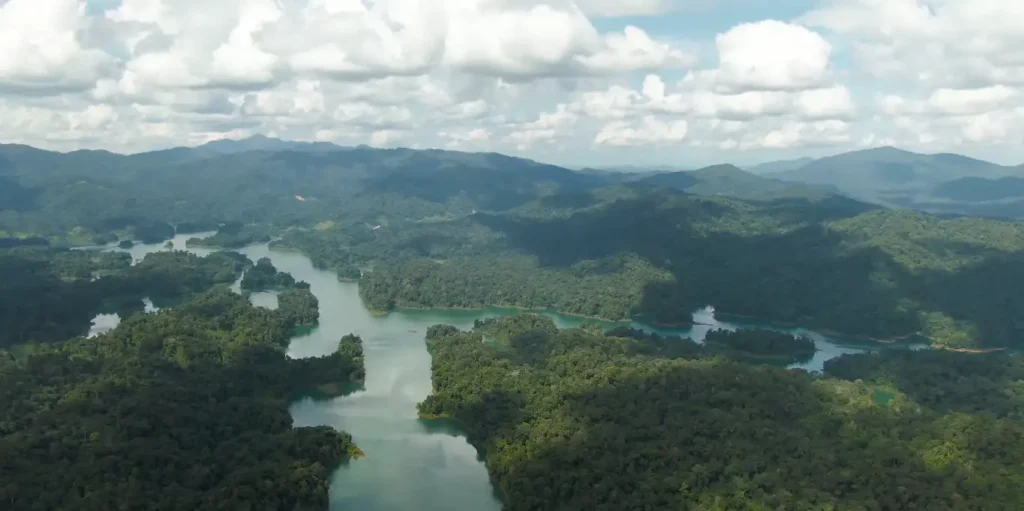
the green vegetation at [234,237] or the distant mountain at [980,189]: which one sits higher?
the distant mountain at [980,189]

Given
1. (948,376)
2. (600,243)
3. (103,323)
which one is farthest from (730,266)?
(103,323)

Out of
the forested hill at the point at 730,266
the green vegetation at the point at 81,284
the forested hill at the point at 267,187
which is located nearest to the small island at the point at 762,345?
the forested hill at the point at 730,266

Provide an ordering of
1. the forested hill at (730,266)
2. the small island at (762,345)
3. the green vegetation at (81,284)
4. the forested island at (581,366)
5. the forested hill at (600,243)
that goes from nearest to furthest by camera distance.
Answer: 1. the forested island at (581,366)
2. the small island at (762,345)
3. the green vegetation at (81,284)
4. the forested hill at (730,266)
5. the forested hill at (600,243)

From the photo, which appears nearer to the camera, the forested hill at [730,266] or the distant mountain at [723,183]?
the forested hill at [730,266]

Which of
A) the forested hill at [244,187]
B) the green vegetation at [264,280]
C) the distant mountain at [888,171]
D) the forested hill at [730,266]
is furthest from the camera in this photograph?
the distant mountain at [888,171]

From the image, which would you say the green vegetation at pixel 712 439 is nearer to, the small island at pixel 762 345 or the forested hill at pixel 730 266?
the small island at pixel 762 345

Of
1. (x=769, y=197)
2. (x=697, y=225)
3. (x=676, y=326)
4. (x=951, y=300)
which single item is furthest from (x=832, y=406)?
(x=769, y=197)

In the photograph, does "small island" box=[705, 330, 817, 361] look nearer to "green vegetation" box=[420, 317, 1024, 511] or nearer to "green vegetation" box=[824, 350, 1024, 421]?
"green vegetation" box=[824, 350, 1024, 421]
